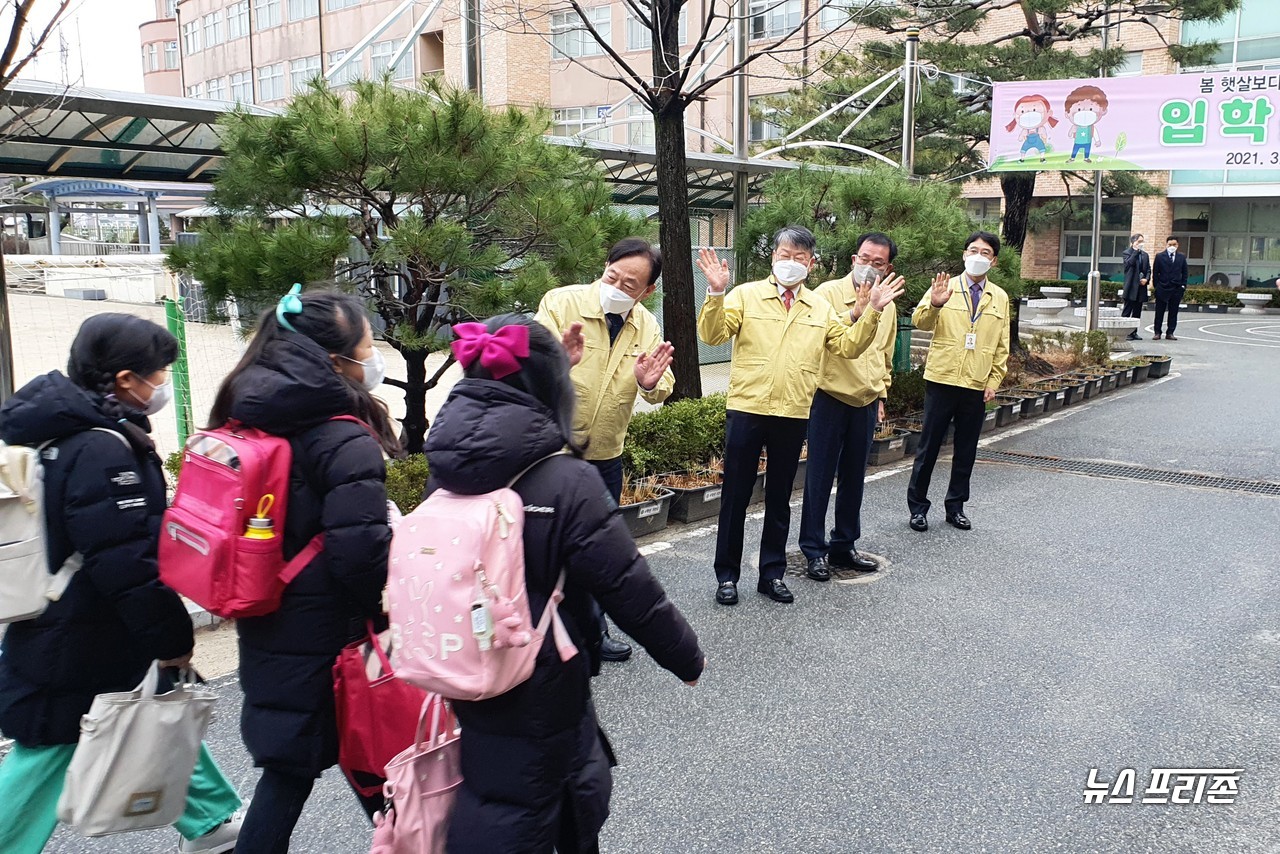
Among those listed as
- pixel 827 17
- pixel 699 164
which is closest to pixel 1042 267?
pixel 827 17

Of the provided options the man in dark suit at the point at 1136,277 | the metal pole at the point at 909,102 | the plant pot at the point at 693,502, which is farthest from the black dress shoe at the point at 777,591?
the man in dark suit at the point at 1136,277

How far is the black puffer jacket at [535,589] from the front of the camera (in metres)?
2.11

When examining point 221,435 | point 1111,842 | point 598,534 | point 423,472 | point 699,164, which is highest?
point 699,164

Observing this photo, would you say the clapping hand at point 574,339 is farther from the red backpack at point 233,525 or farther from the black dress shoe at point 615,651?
the black dress shoe at point 615,651

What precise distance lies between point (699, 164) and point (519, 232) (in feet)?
19.6

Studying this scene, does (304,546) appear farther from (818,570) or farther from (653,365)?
(818,570)

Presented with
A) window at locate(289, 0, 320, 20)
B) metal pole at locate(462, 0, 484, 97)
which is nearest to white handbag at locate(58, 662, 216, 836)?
metal pole at locate(462, 0, 484, 97)

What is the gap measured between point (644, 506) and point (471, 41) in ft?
13.1

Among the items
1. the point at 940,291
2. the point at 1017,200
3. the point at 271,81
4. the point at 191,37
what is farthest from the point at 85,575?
the point at 191,37

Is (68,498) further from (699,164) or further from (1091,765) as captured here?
(699,164)

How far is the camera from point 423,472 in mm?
6152

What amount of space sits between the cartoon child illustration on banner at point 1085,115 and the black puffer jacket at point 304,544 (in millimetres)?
12120

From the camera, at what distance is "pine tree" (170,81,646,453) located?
18.8 ft

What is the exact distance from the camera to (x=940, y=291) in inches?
240
